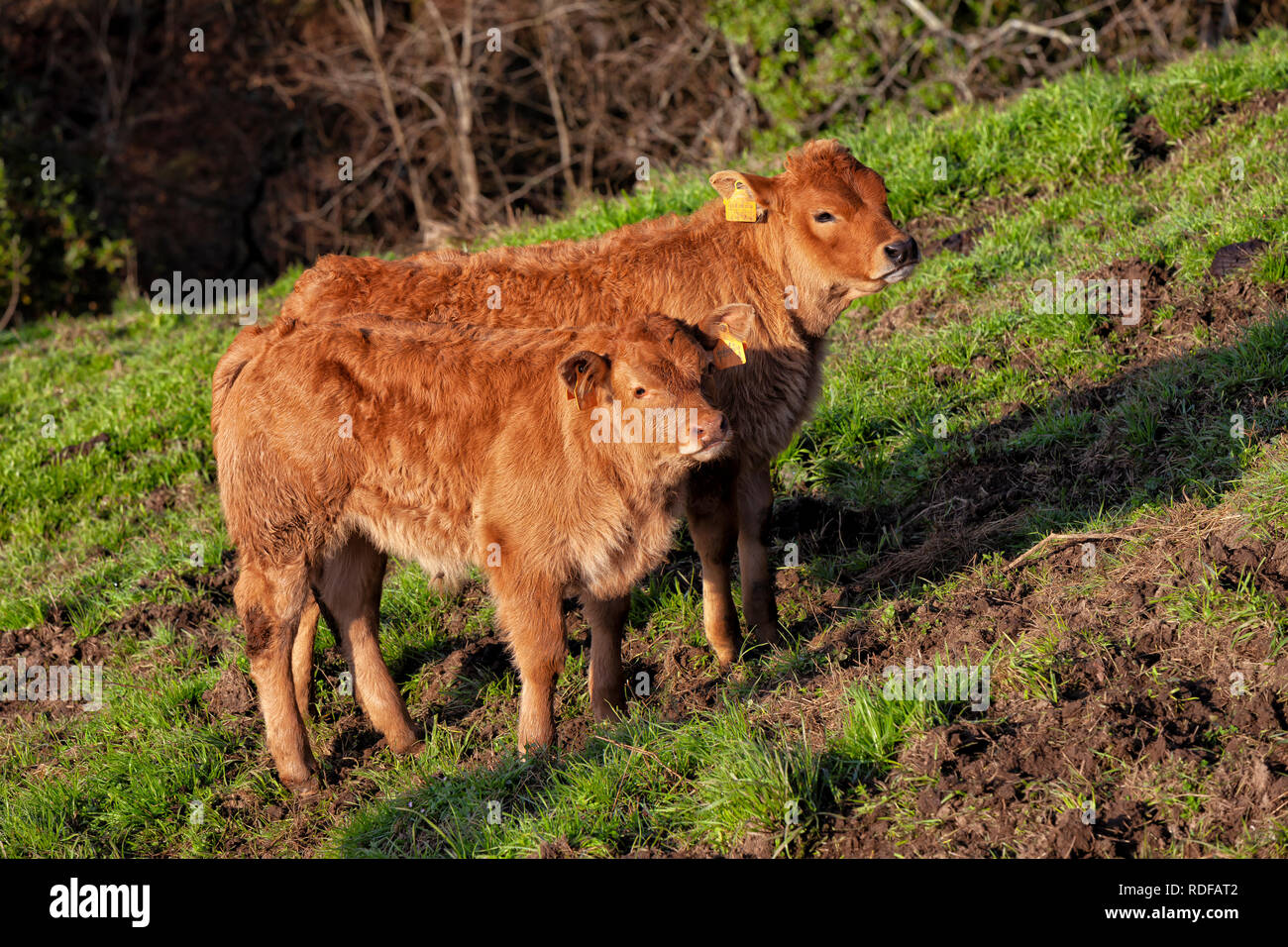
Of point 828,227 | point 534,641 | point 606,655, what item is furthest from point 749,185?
Result: point 534,641

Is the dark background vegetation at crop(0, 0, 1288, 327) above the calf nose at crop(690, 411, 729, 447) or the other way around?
above

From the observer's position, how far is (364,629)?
6.62 m

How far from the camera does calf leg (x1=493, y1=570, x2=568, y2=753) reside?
19.0 ft

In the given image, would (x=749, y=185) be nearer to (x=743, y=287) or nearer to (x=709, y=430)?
(x=743, y=287)

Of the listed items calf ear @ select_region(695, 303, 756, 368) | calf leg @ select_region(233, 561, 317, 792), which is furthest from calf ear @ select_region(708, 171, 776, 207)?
calf leg @ select_region(233, 561, 317, 792)

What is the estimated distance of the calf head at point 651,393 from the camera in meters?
5.58

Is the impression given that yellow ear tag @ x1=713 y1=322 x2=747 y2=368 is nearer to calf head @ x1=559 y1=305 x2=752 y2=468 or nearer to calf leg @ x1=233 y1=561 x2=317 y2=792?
calf head @ x1=559 y1=305 x2=752 y2=468

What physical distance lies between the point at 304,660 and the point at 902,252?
3.94 meters

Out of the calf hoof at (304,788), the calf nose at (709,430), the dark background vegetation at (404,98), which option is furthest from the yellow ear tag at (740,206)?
the dark background vegetation at (404,98)

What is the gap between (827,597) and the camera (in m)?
6.91

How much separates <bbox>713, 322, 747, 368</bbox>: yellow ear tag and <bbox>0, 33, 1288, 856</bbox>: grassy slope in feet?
4.81

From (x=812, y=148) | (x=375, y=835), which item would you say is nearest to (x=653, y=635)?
(x=375, y=835)

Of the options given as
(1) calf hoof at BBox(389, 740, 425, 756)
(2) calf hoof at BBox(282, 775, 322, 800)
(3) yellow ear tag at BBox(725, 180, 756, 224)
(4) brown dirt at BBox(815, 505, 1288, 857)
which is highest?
(3) yellow ear tag at BBox(725, 180, 756, 224)

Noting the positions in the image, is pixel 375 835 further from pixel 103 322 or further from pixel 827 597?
pixel 103 322
